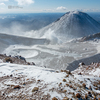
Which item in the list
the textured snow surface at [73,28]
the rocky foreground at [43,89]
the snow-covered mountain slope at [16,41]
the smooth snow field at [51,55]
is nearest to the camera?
the rocky foreground at [43,89]

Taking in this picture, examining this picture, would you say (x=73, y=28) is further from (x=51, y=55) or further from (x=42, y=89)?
A: (x=42, y=89)

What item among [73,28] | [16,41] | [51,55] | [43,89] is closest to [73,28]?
[73,28]

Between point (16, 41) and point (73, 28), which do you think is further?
point (73, 28)

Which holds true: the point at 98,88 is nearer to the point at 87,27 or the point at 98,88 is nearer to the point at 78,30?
the point at 78,30

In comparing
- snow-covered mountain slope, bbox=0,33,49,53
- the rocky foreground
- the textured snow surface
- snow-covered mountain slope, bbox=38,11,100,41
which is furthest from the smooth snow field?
snow-covered mountain slope, bbox=38,11,100,41

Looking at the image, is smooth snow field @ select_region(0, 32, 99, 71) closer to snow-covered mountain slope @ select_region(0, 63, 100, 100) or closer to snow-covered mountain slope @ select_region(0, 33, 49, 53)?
snow-covered mountain slope @ select_region(0, 33, 49, 53)

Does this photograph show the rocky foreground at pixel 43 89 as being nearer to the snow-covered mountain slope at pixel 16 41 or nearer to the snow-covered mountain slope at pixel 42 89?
the snow-covered mountain slope at pixel 42 89

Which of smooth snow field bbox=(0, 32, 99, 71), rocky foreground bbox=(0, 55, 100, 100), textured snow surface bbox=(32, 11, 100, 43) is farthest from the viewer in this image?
textured snow surface bbox=(32, 11, 100, 43)

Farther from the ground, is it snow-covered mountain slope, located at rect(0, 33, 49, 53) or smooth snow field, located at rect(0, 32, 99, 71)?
snow-covered mountain slope, located at rect(0, 33, 49, 53)

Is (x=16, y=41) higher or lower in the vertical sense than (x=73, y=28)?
lower

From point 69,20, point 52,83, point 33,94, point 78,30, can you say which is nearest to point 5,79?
point 33,94

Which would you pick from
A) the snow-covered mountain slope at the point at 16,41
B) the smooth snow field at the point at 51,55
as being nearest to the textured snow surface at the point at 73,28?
the snow-covered mountain slope at the point at 16,41
